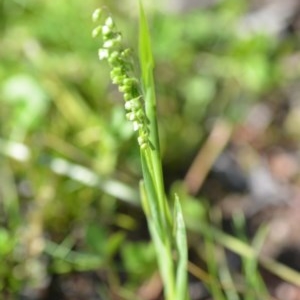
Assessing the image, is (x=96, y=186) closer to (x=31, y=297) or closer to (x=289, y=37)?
(x=31, y=297)

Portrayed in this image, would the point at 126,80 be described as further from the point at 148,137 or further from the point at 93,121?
the point at 93,121

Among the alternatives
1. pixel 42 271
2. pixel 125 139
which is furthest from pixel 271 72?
pixel 42 271

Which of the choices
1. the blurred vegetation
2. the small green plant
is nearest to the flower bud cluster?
the small green plant

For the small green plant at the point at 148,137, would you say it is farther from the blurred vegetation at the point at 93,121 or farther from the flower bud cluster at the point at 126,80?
the blurred vegetation at the point at 93,121

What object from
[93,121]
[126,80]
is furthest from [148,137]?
[93,121]

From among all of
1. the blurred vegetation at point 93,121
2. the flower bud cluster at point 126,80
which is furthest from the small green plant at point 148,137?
the blurred vegetation at point 93,121

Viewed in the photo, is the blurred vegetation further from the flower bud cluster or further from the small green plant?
the flower bud cluster
